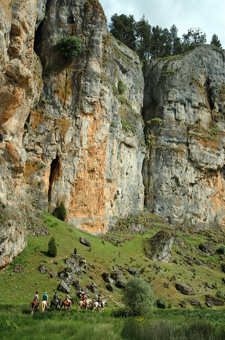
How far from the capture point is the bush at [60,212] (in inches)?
1330

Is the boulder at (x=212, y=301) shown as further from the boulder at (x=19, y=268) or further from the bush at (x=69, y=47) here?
the bush at (x=69, y=47)

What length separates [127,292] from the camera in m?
21.1

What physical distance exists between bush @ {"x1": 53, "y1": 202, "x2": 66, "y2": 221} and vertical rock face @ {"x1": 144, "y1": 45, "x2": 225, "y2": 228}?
22.9 m

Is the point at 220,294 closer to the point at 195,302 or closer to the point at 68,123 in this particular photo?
the point at 195,302

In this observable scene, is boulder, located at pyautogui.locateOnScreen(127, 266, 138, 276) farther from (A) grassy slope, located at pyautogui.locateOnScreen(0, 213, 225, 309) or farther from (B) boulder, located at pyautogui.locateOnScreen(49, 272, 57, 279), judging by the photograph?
(B) boulder, located at pyautogui.locateOnScreen(49, 272, 57, 279)

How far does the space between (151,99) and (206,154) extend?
1513 cm

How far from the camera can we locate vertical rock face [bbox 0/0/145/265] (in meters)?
29.2

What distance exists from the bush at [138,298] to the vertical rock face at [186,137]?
32.9 m

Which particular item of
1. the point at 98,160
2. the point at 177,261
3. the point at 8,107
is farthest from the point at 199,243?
the point at 8,107

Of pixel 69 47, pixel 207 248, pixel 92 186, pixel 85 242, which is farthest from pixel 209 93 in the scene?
pixel 85 242

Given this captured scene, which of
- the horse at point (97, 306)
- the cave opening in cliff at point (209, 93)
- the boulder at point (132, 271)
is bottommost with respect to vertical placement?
the horse at point (97, 306)

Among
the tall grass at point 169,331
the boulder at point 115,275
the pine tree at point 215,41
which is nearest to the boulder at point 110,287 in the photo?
the boulder at point 115,275

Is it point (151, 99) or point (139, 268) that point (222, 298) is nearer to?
point (139, 268)

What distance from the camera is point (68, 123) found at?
37312 mm
